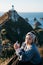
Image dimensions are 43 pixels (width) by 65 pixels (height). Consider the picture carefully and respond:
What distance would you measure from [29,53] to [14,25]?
48297 millimetres

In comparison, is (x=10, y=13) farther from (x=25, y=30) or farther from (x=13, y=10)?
(x=25, y=30)

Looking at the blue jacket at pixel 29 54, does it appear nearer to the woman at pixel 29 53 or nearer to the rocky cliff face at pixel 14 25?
the woman at pixel 29 53

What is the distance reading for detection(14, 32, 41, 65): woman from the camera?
6930 mm

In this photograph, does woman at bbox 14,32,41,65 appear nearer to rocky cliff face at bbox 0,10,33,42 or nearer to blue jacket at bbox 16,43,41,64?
blue jacket at bbox 16,43,41,64

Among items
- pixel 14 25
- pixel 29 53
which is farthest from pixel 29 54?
pixel 14 25

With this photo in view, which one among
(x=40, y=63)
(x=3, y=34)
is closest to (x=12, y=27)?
(x=3, y=34)

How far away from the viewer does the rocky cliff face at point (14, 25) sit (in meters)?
51.4

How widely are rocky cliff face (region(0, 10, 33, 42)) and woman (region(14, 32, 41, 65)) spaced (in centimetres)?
4228

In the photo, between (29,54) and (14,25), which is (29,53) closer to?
(29,54)

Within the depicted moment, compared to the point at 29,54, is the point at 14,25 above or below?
below

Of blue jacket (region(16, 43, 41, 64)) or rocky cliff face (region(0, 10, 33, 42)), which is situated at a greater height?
blue jacket (region(16, 43, 41, 64))

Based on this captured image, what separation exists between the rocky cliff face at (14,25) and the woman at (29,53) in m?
42.3

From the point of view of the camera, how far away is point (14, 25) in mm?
55156

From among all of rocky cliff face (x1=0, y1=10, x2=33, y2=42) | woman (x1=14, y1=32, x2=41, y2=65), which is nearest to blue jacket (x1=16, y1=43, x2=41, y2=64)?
woman (x1=14, y1=32, x2=41, y2=65)
